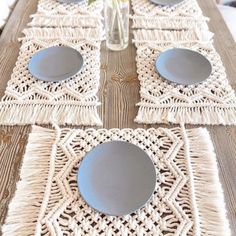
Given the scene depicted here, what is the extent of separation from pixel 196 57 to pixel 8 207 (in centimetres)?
69

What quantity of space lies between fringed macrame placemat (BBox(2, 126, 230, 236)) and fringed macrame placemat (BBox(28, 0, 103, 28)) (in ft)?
1.65

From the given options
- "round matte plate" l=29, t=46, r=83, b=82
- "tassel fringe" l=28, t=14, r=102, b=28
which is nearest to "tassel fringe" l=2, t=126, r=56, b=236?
"round matte plate" l=29, t=46, r=83, b=82

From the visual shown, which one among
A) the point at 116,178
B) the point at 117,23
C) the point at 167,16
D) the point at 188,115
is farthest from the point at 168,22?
the point at 116,178

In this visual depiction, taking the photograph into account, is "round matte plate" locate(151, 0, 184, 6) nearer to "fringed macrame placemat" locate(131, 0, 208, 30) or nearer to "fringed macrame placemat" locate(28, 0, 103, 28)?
"fringed macrame placemat" locate(131, 0, 208, 30)

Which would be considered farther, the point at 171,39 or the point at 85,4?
the point at 85,4

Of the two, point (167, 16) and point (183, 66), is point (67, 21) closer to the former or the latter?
point (167, 16)

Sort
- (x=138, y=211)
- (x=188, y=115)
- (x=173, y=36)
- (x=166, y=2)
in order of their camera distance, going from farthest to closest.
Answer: (x=166, y=2)
(x=173, y=36)
(x=188, y=115)
(x=138, y=211)

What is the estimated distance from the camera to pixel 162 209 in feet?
2.22

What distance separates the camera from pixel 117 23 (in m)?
1.07

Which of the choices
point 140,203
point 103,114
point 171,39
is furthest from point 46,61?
point 140,203

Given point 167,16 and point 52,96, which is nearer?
point 52,96

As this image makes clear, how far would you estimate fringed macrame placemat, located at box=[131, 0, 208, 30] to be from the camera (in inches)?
46.8

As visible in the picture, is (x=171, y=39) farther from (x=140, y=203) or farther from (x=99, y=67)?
(x=140, y=203)

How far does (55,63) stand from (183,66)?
387 mm
